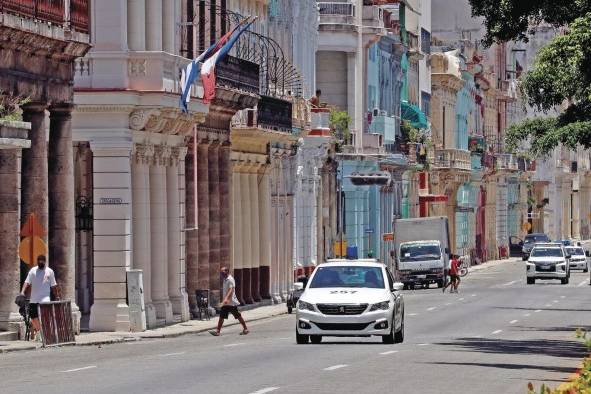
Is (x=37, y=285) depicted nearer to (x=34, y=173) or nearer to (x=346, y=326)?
(x=34, y=173)

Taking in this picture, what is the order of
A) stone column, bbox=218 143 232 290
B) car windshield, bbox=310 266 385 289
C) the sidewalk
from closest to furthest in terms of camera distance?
car windshield, bbox=310 266 385 289
the sidewalk
stone column, bbox=218 143 232 290

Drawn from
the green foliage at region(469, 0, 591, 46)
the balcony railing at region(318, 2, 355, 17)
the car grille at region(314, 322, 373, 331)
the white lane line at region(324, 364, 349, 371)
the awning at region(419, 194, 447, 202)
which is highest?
the balcony railing at region(318, 2, 355, 17)

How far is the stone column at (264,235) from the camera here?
7200cm

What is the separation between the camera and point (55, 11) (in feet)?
146

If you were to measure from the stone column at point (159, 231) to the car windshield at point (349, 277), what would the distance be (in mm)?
14888

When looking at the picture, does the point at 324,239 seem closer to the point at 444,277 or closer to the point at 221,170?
the point at 444,277

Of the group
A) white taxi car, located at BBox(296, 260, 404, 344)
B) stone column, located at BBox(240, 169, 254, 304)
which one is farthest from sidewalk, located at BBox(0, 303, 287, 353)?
white taxi car, located at BBox(296, 260, 404, 344)

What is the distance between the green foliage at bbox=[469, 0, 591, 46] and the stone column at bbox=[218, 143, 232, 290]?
83.2 feet

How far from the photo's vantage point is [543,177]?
17450 cm

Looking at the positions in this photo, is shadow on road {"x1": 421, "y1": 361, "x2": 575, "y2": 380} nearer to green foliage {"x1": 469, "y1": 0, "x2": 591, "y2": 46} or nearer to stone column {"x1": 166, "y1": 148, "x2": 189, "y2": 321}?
green foliage {"x1": 469, "y1": 0, "x2": 591, "y2": 46}

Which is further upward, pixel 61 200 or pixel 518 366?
pixel 61 200

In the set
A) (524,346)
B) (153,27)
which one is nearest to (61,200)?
(153,27)

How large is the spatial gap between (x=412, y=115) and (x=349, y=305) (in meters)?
73.3

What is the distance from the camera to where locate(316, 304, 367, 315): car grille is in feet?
127
